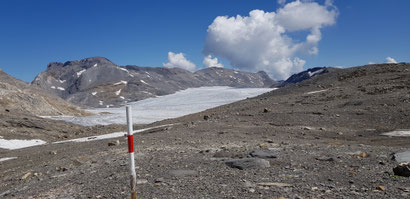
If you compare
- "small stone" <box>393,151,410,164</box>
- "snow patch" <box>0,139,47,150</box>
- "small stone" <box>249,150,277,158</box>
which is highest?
"snow patch" <box>0,139,47,150</box>

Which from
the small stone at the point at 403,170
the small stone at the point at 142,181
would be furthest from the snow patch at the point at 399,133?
the small stone at the point at 142,181

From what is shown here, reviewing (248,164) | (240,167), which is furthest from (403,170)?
(240,167)

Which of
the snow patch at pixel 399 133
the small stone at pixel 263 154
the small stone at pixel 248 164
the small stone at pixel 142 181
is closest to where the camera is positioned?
the small stone at pixel 142 181

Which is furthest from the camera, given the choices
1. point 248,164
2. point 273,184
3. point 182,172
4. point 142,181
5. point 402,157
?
point 402,157

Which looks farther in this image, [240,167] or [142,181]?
[240,167]

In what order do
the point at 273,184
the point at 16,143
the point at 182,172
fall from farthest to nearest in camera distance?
the point at 16,143 → the point at 182,172 → the point at 273,184

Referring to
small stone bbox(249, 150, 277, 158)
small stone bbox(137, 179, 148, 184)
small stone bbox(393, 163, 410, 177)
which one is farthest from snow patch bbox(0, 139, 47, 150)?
small stone bbox(393, 163, 410, 177)

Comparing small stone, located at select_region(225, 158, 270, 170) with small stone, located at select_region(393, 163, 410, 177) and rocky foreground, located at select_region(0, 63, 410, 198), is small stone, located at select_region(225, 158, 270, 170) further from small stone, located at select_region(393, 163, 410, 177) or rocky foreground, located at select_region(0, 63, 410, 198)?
small stone, located at select_region(393, 163, 410, 177)

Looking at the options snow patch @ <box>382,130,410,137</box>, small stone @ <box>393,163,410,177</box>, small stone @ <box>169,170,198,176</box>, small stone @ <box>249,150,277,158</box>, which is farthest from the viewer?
snow patch @ <box>382,130,410,137</box>

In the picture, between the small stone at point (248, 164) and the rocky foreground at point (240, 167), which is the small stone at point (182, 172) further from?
the small stone at point (248, 164)

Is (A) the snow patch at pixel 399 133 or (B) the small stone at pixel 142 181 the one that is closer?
(B) the small stone at pixel 142 181

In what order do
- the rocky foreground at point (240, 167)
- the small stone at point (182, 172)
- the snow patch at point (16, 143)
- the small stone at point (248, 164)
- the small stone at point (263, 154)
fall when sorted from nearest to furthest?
1. the rocky foreground at point (240, 167)
2. the small stone at point (182, 172)
3. the small stone at point (248, 164)
4. the small stone at point (263, 154)
5. the snow patch at point (16, 143)

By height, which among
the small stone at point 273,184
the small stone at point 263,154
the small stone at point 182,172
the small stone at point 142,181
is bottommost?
the small stone at point 273,184

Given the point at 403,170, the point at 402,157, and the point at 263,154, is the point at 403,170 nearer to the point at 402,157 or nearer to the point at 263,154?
the point at 402,157
